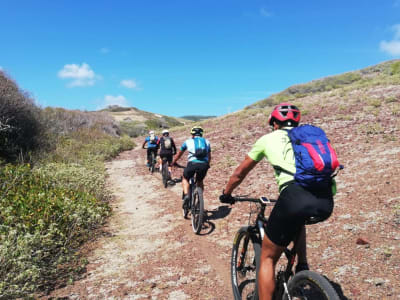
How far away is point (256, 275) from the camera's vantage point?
2922mm

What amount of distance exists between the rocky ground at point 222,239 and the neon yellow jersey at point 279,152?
2380mm

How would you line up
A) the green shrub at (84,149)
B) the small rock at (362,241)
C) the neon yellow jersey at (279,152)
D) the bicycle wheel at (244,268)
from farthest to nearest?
1. the green shrub at (84,149)
2. the small rock at (362,241)
3. the bicycle wheel at (244,268)
4. the neon yellow jersey at (279,152)

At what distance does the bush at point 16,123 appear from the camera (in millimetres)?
10545

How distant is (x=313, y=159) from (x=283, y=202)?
0.49 metres

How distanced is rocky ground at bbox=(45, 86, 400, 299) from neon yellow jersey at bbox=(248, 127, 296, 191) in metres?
2.38

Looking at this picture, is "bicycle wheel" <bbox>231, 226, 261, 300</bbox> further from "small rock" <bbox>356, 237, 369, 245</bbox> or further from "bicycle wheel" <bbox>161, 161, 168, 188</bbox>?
"bicycle wheel" <bbox>161, 161, 168, 188</bbox>

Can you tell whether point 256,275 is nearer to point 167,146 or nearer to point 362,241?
point 362,241

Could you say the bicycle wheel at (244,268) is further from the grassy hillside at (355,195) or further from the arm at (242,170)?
the grassy hillside at (355,195)

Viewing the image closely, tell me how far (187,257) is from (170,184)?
243 inches

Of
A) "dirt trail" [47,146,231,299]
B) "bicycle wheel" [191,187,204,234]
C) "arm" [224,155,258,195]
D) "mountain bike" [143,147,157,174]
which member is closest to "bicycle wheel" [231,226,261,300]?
"dirt trail" [47,146,231,299]

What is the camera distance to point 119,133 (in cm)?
3588

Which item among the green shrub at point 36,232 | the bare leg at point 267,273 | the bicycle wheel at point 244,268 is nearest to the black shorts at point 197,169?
the green shrub at point 36,232

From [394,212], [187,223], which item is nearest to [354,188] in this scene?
[394,212]

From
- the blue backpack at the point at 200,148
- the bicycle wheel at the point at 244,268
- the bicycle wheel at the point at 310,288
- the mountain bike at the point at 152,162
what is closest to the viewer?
the bicycle wheel at the point at 310,288
